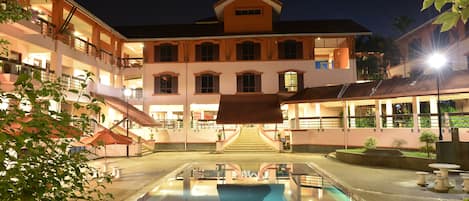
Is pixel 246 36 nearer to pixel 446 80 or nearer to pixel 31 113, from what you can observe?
pixel 446 80

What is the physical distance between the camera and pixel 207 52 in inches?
→ 1117

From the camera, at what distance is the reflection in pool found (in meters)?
10.5

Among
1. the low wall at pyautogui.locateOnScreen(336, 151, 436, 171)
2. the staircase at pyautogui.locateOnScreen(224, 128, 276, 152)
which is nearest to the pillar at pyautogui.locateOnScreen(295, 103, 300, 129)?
the staircase at pyautogui.locateOnScreen(224, 128, 276, 152)

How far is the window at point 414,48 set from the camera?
31891 millimetres

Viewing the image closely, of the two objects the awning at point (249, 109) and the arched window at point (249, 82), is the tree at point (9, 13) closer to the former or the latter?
the awning at point (249, 109)

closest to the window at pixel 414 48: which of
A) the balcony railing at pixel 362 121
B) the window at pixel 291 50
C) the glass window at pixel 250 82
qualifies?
the window at pixel 291 50

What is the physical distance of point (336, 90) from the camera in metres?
23.9

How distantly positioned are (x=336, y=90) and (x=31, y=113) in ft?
76.7

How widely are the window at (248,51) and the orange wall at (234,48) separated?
0.27m

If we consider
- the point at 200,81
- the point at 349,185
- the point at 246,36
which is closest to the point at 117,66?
the point at 200,81

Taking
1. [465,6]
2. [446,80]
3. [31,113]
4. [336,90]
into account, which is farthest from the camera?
[336,90]

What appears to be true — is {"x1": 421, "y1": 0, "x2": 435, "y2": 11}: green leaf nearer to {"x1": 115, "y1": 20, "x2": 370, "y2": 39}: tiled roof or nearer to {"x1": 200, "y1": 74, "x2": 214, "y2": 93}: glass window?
{"x1": 200, "y1": 74, "x2": 214, "y2": 93}: glass window

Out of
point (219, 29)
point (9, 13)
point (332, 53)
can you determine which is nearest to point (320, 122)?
point (332, 53)

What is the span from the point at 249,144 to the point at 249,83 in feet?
17.1
